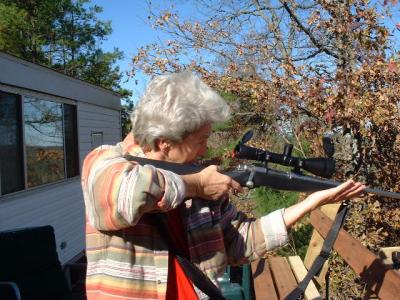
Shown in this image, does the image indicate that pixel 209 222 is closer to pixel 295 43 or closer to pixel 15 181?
pixel 15 181

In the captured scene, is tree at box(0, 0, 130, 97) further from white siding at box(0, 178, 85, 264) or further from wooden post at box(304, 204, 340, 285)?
wooden post at box(304, 204, 340, 285)

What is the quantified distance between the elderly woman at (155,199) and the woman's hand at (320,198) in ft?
1.26

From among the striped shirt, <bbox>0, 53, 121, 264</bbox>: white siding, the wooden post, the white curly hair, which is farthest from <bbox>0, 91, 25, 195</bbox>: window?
the white curly hair

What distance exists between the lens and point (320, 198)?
2.05m

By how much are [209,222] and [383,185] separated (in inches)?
133

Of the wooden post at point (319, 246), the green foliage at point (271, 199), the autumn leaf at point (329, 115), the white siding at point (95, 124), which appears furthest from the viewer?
the white siding at point (95, 124)

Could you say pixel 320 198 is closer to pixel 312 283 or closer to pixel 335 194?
pixel 335 194

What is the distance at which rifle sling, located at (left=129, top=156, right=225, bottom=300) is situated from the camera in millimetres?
1753

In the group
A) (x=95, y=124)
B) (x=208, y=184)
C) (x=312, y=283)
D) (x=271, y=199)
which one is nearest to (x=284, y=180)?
(x=208, y=184)

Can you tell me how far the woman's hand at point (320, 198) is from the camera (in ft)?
6.75

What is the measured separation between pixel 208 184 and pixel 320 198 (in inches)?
22.4

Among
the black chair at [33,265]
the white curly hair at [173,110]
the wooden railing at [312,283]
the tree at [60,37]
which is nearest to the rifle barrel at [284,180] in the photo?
the white curly hair at [173,110]

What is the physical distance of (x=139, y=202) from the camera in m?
1.52

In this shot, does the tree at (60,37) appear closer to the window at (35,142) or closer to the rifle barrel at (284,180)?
the window at (35,142)
